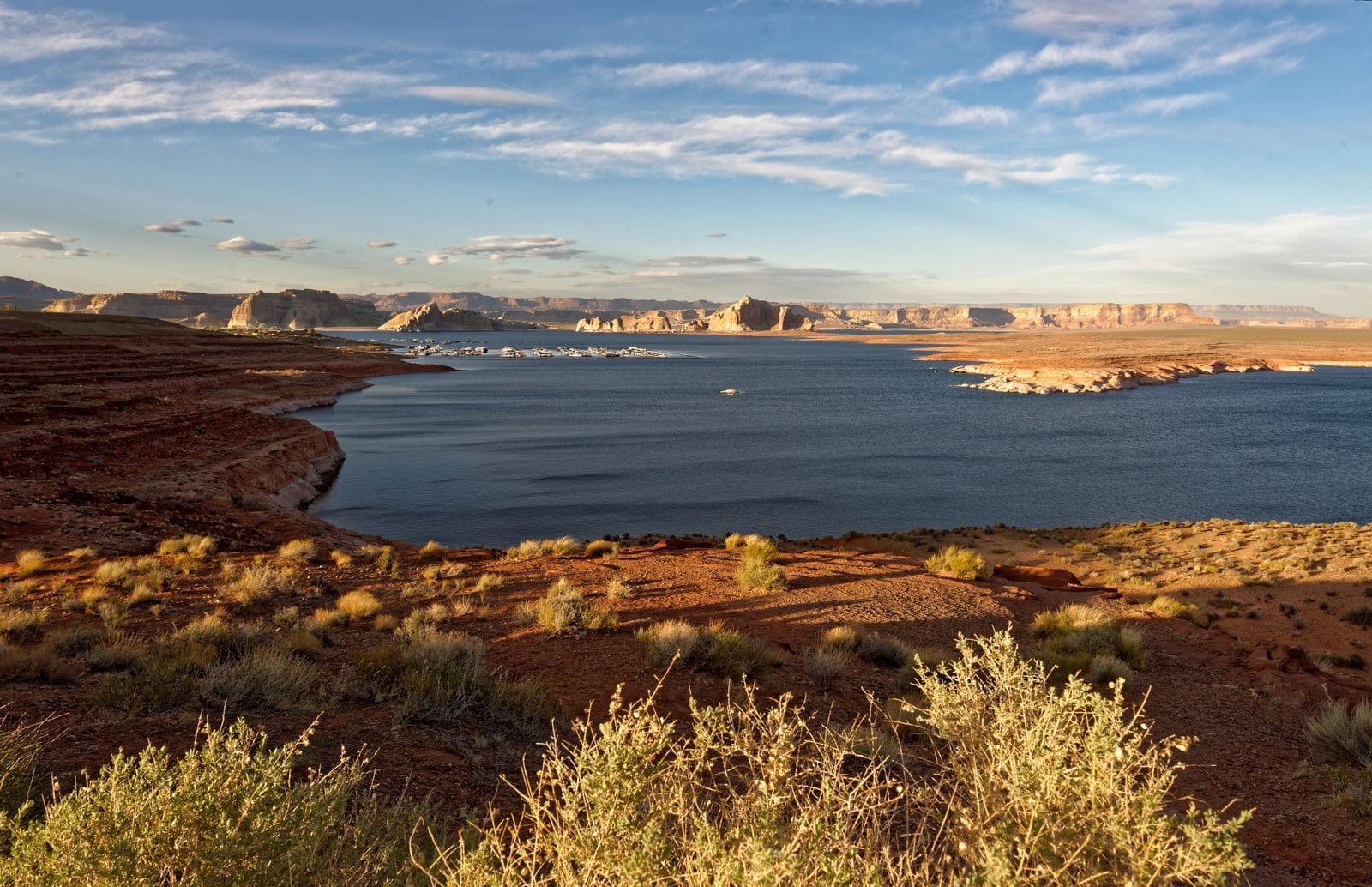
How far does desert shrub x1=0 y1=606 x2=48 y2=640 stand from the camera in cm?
870

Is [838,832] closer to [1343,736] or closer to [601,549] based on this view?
[1343,736]

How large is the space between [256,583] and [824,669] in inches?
357

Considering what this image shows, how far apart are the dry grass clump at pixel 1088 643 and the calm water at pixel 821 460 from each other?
1369 cm

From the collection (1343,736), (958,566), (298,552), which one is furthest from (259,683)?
(958,566)

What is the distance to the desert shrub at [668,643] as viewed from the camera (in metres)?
9.09

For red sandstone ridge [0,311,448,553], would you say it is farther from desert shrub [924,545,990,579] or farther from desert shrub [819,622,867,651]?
desert shrub [924,545,990,579]

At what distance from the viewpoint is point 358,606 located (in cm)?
1100

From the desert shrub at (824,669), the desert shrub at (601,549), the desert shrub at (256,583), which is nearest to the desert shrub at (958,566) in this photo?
the desert shrub at (824,669)

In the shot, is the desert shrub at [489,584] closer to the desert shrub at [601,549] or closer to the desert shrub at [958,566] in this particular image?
the desert shrub at [601,549]

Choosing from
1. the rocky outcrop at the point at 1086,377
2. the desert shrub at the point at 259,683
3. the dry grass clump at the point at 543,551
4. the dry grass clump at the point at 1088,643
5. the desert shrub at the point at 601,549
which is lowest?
the desert shrub at the point at 601,549

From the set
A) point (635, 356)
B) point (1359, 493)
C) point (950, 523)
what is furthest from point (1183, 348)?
point (950, 523)

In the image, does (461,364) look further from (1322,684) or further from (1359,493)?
(1322,684)

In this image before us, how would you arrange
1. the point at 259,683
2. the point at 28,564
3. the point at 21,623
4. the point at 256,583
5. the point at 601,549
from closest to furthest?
the point at 259,683
the point at 21,623
the point at 256,583
the point at 28,564
the point at 601,549

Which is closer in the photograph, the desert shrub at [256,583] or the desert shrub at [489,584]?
the desert shrub at [256,583]
